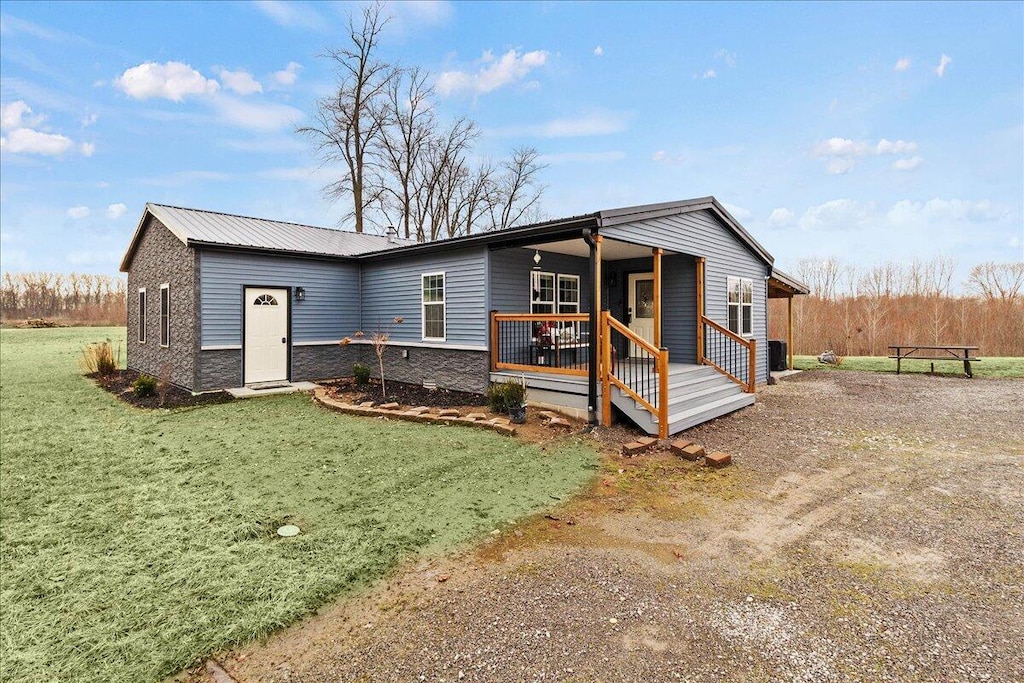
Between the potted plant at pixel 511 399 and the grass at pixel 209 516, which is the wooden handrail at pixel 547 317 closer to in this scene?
the potted plant at pixel 511 399

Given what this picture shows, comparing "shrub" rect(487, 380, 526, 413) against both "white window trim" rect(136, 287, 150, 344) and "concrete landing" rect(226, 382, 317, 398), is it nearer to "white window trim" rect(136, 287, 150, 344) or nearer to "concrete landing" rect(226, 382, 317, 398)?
"concrete landing" rect(226, 382, 317, 398)

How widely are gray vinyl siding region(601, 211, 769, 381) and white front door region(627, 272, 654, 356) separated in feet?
4.09

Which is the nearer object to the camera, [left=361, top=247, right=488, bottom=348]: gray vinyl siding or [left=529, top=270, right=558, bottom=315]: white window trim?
[left=361, top=247, right=488, bottom=348]: gray vinyl siding

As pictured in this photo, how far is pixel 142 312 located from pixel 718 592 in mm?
15689

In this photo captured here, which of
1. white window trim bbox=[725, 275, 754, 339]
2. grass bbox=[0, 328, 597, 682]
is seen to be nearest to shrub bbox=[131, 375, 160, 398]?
grass bbox=[0, 328, 597, 682]

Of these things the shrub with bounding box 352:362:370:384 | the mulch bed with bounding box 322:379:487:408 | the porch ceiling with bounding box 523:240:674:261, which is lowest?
the mulch bed with bounding box 322:379:487:408

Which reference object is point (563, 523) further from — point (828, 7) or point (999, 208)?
point (999, 208)

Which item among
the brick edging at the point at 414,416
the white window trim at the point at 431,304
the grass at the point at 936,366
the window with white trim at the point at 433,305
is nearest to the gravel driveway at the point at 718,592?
the brick edging at the point at 414,416

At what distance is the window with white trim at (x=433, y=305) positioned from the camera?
971 cm

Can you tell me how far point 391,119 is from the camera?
23.5 meters

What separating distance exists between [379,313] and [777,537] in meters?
9.85

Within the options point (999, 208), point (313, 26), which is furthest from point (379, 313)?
point (999, 208)

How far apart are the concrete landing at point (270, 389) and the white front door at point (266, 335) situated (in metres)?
0.31

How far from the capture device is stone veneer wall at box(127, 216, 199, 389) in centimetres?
991
